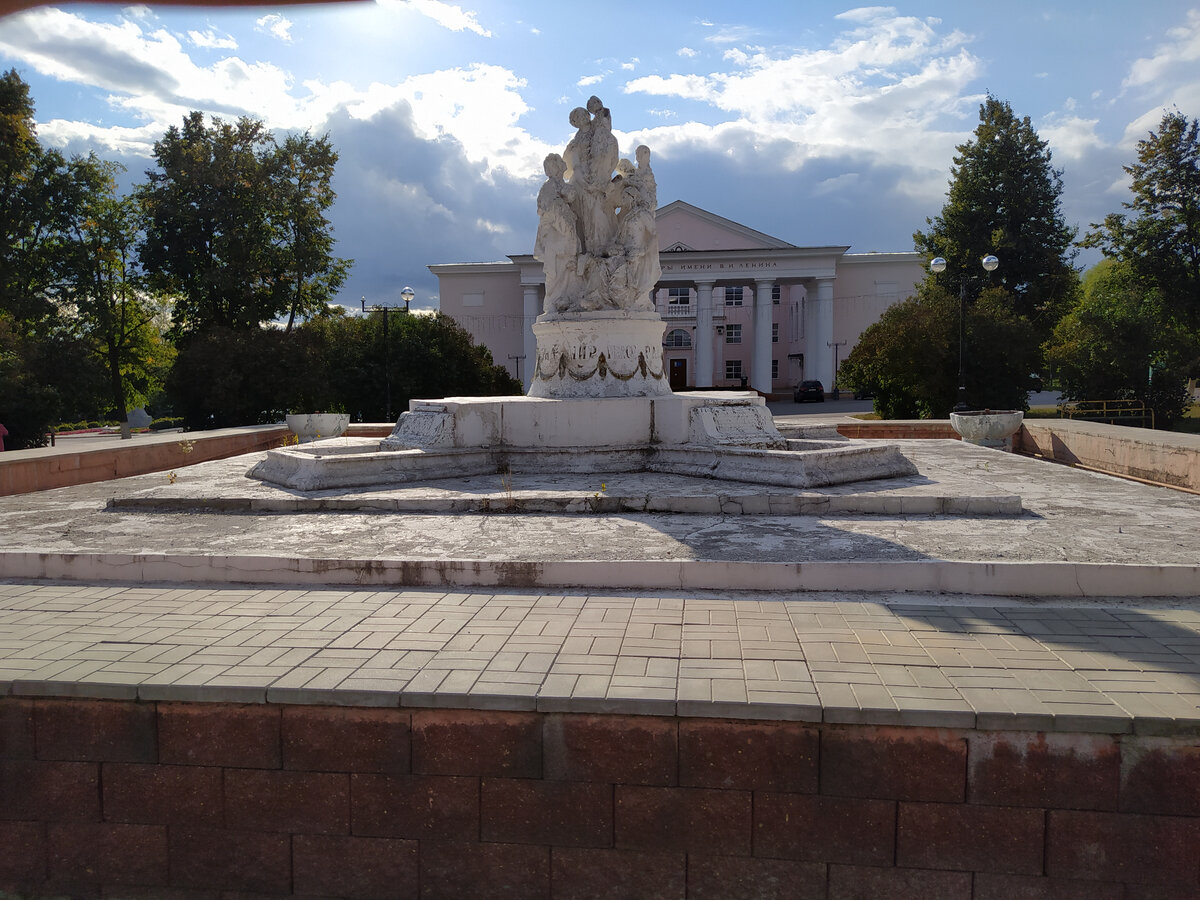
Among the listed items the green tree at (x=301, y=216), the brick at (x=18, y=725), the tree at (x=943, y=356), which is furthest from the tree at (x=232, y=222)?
the brick at (x=18, y=725)

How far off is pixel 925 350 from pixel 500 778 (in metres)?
24.4

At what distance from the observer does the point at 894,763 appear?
9.81 feet

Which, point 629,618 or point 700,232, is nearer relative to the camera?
point 629,618

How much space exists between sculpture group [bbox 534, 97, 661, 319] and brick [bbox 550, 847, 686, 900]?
26.1ft

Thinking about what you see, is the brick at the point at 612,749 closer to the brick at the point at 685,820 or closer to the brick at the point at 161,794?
the brick at the point at 685,820

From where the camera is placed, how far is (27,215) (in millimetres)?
27547

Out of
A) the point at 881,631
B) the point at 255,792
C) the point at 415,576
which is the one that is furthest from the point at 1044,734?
the point at 415,576

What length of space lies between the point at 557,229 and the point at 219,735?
8373 millimetres

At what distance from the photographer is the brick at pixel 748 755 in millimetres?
3027

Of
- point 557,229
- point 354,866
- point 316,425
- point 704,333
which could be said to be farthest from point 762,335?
point 354,866

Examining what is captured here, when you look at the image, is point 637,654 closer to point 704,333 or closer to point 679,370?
point 704,333

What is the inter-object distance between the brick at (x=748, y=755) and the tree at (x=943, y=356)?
23.9m

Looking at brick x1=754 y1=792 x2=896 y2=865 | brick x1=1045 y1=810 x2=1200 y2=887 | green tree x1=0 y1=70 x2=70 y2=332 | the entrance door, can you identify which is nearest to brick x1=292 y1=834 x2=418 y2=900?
brick x1=754 y1=792 x2=896 y2=865

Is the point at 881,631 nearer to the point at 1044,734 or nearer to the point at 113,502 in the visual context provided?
the point at 1044,734
